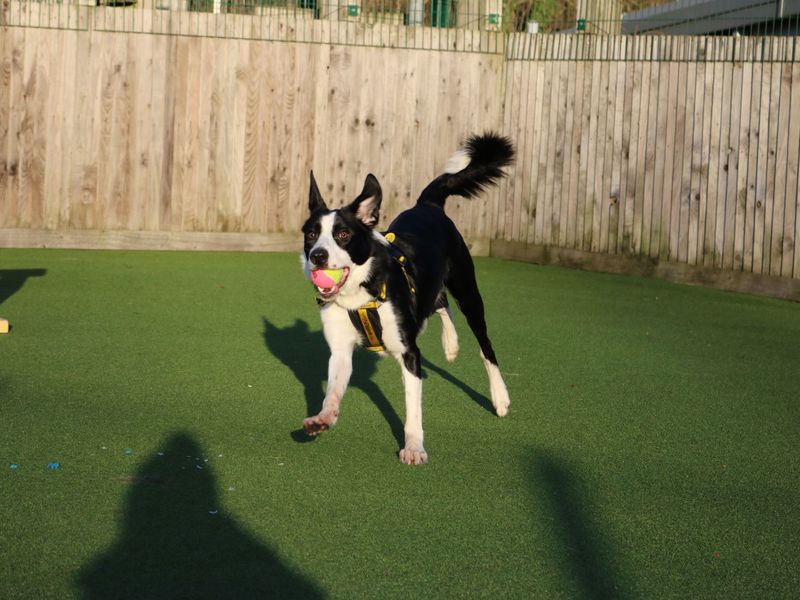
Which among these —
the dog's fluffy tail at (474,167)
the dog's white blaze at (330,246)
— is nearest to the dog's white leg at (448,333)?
the dog's fluffy tail at (474,167)

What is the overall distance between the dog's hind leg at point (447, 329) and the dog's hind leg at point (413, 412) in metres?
1.41

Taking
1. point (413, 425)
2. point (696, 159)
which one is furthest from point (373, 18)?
point (413, 425)

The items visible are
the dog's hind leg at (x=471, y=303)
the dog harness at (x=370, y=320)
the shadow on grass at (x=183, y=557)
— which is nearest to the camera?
the shadow on grass at (x=183, y=557)

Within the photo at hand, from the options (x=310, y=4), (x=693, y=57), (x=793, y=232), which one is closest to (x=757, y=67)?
(x=693, y=57)

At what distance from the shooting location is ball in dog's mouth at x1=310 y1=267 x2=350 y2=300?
4898 millimetres

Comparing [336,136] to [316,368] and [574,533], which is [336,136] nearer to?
[316,368]

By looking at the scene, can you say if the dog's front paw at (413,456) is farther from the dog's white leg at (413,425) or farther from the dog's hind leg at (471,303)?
the dog's hind leg at (471,303)

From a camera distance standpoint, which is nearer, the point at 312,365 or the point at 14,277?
the point at 312,365

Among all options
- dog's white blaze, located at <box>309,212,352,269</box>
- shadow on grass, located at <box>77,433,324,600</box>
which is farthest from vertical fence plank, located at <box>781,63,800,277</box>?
shadow on grass, located at <box>77,433,324,600</box>

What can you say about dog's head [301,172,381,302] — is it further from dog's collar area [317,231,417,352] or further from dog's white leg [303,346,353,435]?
dog's white leg [303,346,353,435]

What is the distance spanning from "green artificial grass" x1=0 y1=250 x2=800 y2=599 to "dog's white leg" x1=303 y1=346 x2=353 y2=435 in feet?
0.57

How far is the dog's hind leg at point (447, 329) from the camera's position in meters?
6.48

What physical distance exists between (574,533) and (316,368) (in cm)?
309

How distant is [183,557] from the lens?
3.55m
